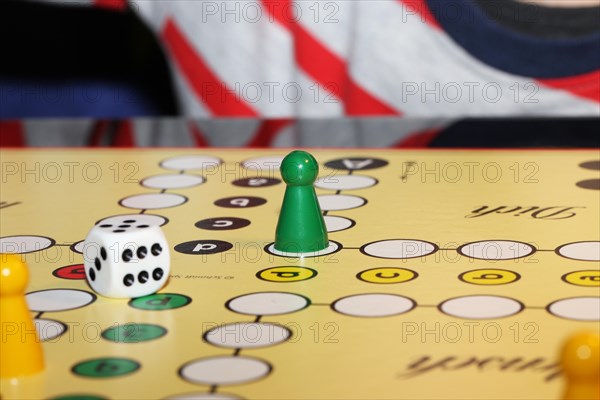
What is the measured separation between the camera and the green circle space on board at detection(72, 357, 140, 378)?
2.27 ft

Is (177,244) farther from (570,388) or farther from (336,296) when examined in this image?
(570,388)

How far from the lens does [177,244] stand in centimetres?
99

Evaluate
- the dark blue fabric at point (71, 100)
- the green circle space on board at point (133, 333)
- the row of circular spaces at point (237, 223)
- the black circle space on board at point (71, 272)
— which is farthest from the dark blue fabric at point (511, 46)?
the green circle space on board at point (133, 333)

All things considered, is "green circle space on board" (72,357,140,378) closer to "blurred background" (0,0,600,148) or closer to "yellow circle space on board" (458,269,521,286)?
"yellow circle space on board" (458,269,521,286)

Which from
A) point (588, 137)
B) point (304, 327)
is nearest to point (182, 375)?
point (304, 327)

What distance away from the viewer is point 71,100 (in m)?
2.39

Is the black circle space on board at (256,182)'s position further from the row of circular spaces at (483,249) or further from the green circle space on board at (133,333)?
the green circle space on board at (133,333)

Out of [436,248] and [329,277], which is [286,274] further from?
[436,248]

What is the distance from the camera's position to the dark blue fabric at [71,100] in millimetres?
2354

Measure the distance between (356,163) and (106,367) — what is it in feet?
2.13

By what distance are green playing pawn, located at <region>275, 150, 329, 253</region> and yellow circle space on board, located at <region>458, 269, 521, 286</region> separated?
0.15 m

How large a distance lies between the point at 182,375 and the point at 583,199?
0.59 metres

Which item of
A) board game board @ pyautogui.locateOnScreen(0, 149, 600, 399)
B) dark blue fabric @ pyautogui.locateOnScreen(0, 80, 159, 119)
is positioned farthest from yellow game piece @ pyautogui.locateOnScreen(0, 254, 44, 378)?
dark blue fabric @ pyautogui.locateOnScreen(0, 80, 159, 119)

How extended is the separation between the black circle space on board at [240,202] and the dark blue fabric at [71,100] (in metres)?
1.23
